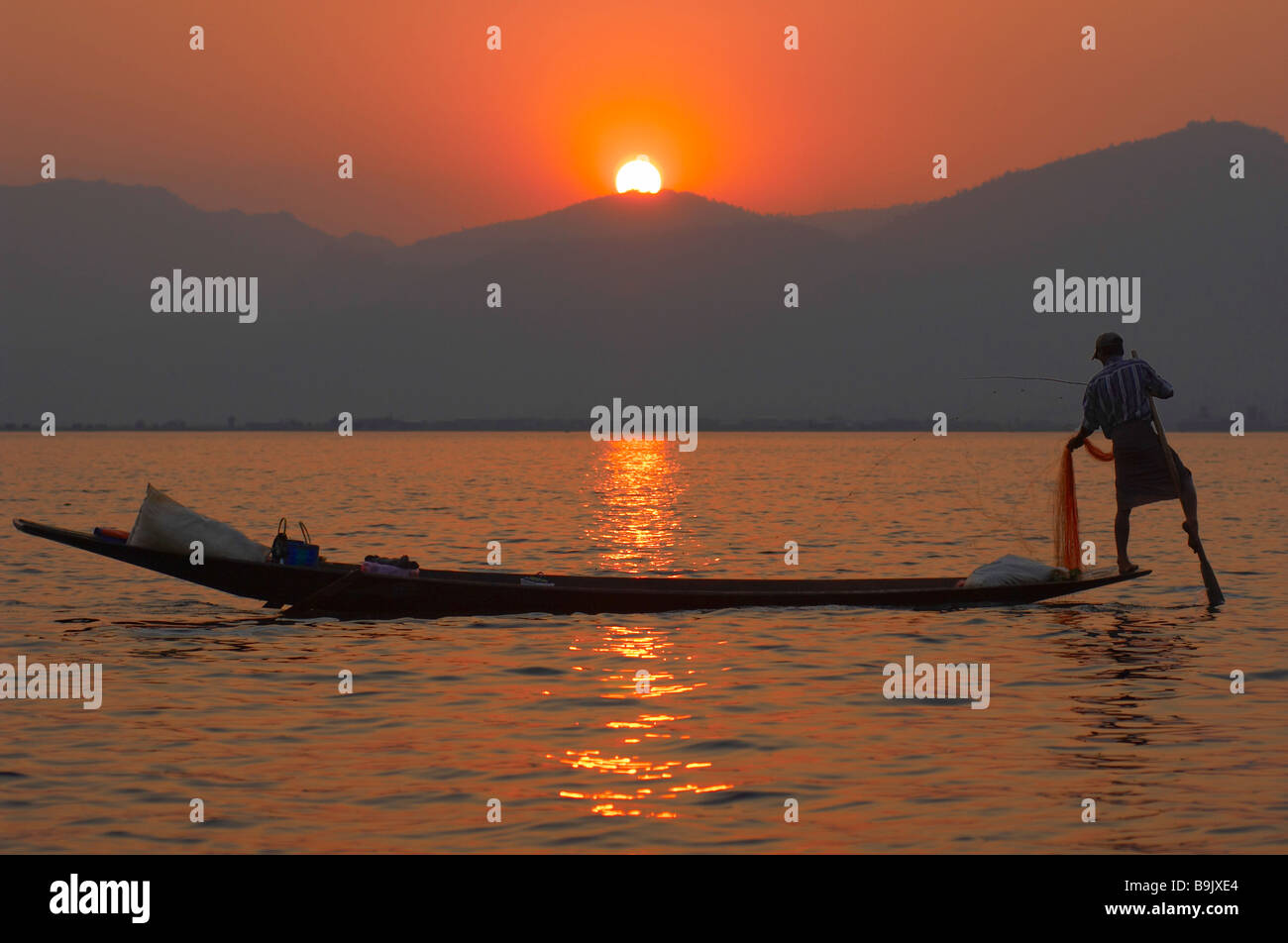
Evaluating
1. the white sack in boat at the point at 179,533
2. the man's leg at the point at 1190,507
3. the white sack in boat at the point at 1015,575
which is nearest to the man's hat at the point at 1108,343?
the man's leg at the point at 1190,507

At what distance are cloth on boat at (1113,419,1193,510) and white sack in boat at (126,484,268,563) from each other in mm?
11420

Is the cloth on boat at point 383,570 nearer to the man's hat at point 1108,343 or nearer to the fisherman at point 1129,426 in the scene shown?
the fisherman at point 1129,426

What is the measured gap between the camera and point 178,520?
1833 centimetres

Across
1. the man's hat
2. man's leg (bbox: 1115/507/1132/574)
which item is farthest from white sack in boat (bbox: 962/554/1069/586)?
the man's hat

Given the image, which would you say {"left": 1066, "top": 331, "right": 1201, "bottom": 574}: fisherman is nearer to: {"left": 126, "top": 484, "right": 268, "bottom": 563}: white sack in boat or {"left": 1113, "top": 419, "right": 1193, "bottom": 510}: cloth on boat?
{"left": 1113, "top": 419, "right": 1193, "bottom": 510}: cloth on boat

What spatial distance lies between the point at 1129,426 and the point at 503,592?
28.0 feet

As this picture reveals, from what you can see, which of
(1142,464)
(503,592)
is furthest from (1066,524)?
(503,592)

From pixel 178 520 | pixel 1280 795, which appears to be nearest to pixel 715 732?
pixel 1280 795

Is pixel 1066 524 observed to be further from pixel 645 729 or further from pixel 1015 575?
pixel 645 729

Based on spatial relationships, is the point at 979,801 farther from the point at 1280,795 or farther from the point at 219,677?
the point at 219,677

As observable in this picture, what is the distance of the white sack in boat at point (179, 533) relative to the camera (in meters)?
18.2
